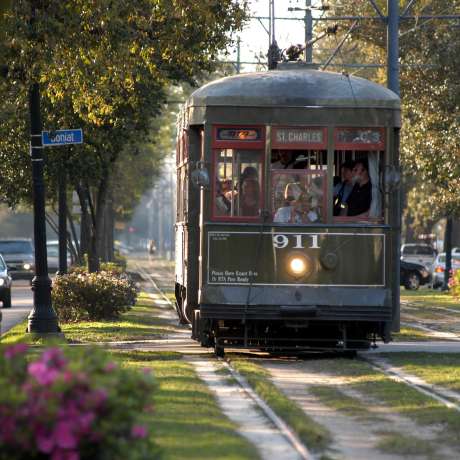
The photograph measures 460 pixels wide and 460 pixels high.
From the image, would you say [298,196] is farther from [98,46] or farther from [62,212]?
[62,212]

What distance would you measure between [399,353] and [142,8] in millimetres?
6930

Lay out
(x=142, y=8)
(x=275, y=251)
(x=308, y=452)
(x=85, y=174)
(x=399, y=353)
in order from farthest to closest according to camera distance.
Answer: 1. (x=85, y=174)
2. (x=142, y=8)
3. (x=399, y=353)
4. (x=275, y=251)
5. (x=308, y=452)

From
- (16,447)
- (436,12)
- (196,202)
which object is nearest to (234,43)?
(196,202)

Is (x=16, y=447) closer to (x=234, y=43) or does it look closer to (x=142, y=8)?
(x=142, y=8)

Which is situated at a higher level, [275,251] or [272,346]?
[275,251]

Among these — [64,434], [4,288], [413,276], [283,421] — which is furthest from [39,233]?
[413,276]

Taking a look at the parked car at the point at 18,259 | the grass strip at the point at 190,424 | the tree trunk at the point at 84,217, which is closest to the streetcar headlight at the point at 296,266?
the grass strip at the point at 190,424

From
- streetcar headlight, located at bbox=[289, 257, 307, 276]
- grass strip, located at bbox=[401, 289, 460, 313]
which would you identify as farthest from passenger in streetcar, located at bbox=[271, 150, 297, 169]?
grass strip, located at bbox=[401, 289, 460, 313]

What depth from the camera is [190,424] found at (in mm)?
11422

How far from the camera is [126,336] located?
23281 millimetres

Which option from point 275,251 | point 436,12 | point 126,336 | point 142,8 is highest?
point 436,12

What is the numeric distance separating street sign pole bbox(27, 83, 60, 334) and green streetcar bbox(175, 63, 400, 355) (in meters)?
4.23

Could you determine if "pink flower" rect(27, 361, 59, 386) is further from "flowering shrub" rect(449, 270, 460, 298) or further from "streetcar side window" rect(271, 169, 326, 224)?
"flowering shrub" rect(449, 270, 460, 298)

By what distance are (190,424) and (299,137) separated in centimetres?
696
